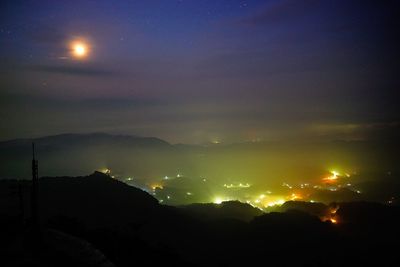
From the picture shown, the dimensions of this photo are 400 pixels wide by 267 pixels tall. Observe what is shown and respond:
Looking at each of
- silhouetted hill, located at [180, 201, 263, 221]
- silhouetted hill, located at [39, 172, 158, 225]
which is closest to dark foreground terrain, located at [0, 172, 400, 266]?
silhouetted hill, located at [39, 172, 158, 225]

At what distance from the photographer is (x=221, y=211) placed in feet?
249

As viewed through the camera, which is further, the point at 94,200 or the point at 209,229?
the point at 209,229

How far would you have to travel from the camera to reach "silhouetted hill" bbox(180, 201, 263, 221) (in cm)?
6981

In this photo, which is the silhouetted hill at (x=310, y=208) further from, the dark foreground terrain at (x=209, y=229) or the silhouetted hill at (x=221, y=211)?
the silhouetted hill at (x=221, y=211)

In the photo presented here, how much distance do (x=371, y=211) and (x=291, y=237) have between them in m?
31.8

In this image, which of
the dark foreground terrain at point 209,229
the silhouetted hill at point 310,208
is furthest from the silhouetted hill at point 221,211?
the silhouetted hill at point 310,208

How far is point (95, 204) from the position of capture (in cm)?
5631

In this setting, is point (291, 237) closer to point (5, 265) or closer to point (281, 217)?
point (281, 217)

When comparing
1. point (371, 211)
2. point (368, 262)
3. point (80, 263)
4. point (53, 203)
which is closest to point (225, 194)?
point (371, 211)

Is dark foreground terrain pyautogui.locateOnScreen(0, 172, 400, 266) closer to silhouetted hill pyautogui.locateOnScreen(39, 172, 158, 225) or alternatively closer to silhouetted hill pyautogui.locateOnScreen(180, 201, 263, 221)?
silhouetted hill pyautogui.locateOnScreen(39, 172, 158, 225)

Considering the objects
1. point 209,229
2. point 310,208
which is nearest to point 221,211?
point 209,229

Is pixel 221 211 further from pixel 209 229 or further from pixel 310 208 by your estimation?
pixel 310 208

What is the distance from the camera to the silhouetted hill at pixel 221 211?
6981 centimetres

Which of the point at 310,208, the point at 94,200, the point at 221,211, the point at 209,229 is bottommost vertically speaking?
the point at 209,229
